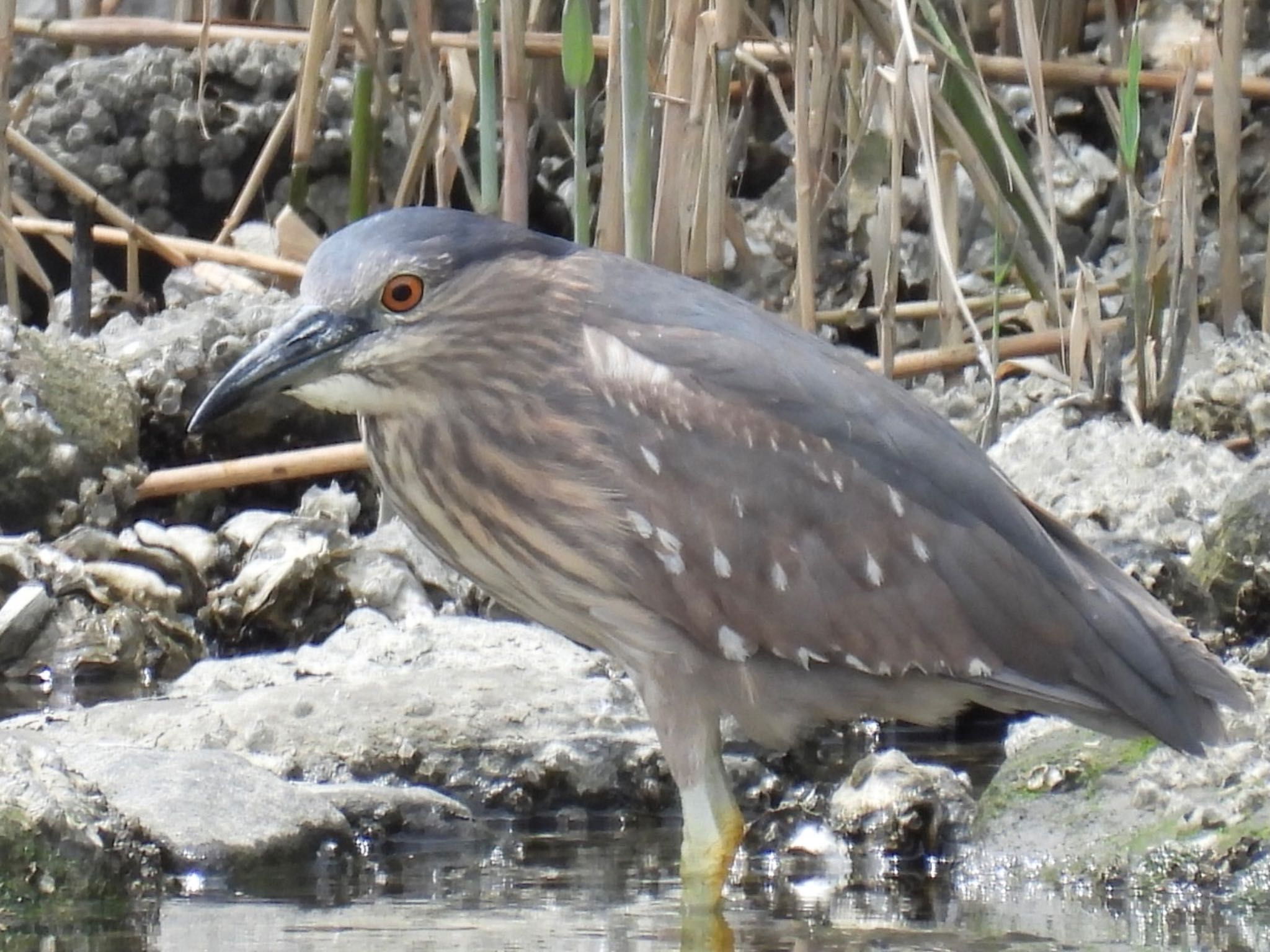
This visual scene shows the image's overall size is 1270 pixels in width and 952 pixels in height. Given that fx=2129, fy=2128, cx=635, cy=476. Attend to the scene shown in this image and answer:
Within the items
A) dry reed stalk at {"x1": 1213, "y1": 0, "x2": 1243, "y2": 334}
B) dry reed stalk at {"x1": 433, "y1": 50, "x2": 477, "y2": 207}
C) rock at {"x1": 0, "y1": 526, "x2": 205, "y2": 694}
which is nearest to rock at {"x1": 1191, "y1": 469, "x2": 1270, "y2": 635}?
dry reed stalk at {"x1": 1213, "y1": 0, "x2": 1243, "y2": 334}

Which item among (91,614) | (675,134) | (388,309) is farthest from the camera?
(91,614)

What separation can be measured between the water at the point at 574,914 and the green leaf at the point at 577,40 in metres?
1.63

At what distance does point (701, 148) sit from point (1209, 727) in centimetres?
178

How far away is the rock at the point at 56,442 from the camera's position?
228 inches

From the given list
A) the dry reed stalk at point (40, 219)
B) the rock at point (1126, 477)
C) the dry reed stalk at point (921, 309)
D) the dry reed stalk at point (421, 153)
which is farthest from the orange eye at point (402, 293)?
the dry reed stalk at point (40, 219)

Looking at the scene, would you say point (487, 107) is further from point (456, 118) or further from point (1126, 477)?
point (1126, 477)

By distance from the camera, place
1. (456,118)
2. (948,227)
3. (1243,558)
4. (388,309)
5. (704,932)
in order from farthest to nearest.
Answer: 1. (456,118)
2. (948,227)
3. (1243,558)
4. (388,309)
5. (704,932)

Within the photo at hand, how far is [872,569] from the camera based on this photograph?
3.91 metres

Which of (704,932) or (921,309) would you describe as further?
(921,309)

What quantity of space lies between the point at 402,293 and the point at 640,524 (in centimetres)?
59

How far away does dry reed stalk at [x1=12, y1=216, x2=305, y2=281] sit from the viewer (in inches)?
262

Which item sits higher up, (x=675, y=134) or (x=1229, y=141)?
(x=1229, y=141)

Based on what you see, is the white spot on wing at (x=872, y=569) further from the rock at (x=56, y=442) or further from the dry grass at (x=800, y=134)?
the rock at (x=56, y=442)

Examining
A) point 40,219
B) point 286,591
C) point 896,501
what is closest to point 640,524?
A: point 896,501
